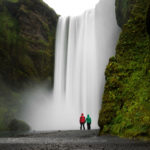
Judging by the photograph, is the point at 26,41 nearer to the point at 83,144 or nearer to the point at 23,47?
the point at 23,47

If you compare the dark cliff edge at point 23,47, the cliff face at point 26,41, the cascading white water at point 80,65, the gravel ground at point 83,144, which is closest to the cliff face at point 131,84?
the gravel ground at point 83,144

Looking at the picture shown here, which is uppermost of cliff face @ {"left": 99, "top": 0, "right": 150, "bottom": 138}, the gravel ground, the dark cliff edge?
the dark cliff edge

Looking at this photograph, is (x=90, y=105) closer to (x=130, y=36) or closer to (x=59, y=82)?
(x=59, y=82)

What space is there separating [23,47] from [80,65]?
441 inches

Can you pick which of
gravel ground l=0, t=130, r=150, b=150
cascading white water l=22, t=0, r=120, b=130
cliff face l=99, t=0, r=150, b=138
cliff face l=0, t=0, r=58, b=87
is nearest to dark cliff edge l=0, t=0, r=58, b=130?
cliff face l=0, t=0, r=58, b=87

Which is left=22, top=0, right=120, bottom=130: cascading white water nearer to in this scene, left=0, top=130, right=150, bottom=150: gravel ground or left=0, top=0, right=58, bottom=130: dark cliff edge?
left=0, top=0, right=58, bottom=130: dark cliff edge

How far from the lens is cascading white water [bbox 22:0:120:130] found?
109 feet

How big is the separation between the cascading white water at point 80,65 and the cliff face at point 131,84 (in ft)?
57.4

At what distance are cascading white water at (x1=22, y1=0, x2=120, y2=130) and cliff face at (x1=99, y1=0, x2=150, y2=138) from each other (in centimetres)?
1749

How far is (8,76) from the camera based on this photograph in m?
34.3

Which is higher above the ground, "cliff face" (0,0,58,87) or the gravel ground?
"cliff face" (0,0,58,87)

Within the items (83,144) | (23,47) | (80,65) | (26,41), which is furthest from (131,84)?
(26,41)

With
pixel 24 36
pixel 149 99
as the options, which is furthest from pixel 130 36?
pixel 24 36

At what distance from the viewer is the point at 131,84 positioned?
11883 mm
